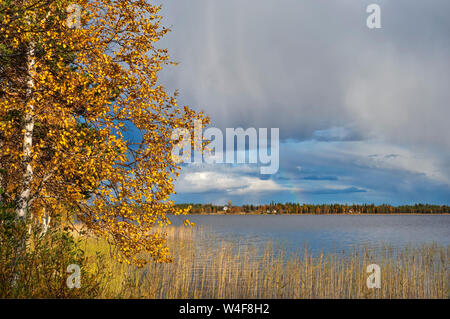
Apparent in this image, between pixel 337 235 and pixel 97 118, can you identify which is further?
pixel 337 235

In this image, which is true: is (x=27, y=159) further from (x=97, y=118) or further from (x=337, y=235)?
(x=337, y=235)

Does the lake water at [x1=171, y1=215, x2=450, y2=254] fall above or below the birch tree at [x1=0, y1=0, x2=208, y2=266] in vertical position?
below

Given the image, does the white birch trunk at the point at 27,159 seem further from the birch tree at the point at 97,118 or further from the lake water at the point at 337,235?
the lake water at the point at 337,235

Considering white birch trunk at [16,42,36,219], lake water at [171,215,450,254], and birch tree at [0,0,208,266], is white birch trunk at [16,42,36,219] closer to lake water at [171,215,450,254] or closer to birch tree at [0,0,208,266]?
birch tree at [0,0,208,266]

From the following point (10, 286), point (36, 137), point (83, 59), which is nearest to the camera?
point (10, 286)

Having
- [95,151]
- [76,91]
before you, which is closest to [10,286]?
[95,151]

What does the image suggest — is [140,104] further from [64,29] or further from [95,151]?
[64,29]

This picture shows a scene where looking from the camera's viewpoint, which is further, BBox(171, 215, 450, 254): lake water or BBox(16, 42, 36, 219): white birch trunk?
BBox(171, 215, 450, 254): lake water

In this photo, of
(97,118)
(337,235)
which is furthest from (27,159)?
(337,235)

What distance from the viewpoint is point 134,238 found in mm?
10594

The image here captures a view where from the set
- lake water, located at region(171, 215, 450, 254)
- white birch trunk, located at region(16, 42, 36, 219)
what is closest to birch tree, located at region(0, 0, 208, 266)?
white birch trunk, located at region(16, 42, 36, 219)

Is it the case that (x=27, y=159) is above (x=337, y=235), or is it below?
above
